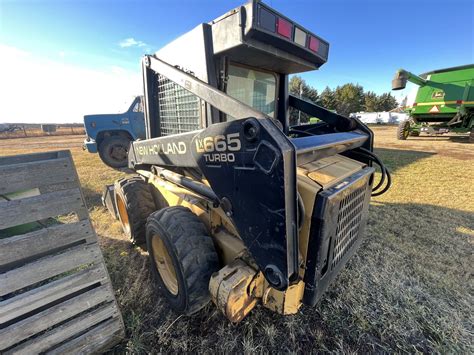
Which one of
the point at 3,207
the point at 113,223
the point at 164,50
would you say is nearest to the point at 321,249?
the point at 3,207

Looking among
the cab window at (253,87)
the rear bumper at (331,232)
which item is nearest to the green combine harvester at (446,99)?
the cab window at (253,87)

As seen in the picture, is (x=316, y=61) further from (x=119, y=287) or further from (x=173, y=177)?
(x=119, y=287)

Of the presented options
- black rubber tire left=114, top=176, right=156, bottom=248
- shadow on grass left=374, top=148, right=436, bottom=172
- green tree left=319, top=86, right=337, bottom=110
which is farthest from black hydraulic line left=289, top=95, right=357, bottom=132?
green tree left=319, top=86, right=337, bottom=110

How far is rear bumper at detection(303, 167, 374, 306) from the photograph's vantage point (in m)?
1.34

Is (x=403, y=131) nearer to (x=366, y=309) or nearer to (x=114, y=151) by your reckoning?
(x=366, y=309)

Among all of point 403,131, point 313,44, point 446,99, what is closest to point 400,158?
point 446,99

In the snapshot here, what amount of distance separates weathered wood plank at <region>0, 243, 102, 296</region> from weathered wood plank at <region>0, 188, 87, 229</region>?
0.90ft

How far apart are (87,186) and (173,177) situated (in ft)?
15.7

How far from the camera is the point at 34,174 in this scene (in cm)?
139

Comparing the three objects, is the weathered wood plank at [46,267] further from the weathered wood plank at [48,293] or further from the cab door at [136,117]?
the cab door at [136,117]

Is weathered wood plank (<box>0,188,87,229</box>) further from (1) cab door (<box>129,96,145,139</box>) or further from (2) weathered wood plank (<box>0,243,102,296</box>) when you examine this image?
(1) cab door (<box>129,96,145,139</box>)

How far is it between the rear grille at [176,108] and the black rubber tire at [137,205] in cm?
78

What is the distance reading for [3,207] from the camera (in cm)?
132

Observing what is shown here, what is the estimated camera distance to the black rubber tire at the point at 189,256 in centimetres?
168
